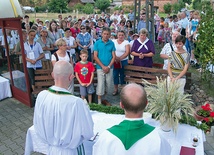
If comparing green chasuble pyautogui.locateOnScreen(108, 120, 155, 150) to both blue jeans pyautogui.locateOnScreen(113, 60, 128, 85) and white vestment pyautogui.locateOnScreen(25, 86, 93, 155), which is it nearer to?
white vestment pyautogui.locateOnScreen(25, 86, 93, 155)

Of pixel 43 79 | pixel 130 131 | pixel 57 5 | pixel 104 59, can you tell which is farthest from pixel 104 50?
pixel 57 5

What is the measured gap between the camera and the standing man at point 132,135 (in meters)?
1.89

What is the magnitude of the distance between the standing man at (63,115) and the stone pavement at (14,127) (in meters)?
2.18

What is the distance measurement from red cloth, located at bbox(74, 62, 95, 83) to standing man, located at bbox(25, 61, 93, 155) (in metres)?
2.85

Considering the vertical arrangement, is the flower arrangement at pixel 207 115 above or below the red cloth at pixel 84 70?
below

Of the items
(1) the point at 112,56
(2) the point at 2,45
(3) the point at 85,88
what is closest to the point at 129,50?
(1) the point at 112,56

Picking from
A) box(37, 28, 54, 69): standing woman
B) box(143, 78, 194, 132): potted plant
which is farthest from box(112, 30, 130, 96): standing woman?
box(143, 78, 194, 132): potted plant

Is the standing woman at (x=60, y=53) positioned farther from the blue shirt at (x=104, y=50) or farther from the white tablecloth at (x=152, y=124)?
the white tablecloth at (x=152, y=124)

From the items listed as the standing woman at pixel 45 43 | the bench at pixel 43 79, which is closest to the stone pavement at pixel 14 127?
the bench at pixel 43 79

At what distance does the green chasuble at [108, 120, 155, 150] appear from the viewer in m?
1.88

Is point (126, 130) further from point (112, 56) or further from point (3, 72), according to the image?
point (3, 72)

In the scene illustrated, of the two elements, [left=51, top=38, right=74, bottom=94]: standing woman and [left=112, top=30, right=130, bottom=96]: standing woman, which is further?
[left=112, top=30, right=130, bottom=96]: standing woman

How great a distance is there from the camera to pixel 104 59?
19.6ft

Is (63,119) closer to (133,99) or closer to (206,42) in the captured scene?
(133,99)
